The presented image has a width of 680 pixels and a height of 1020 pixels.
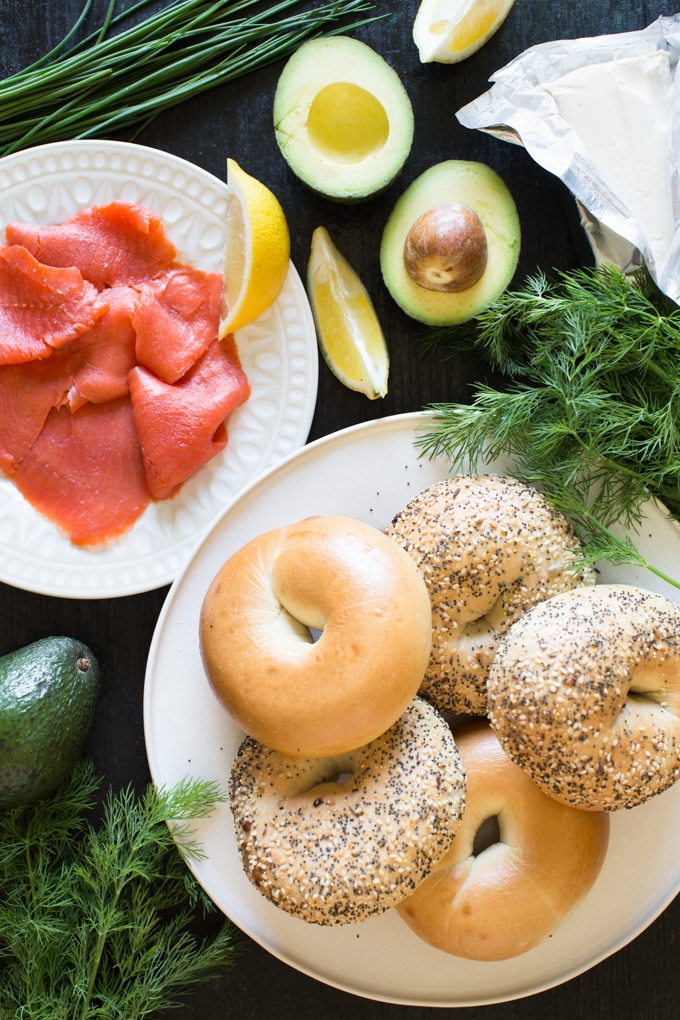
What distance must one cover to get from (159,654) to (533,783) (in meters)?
0.65

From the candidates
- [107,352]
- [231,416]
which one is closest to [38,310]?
[107,352]

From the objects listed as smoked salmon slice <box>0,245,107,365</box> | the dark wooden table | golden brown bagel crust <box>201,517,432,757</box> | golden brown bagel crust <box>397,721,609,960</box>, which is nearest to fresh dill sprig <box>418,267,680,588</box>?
the dark wooden table

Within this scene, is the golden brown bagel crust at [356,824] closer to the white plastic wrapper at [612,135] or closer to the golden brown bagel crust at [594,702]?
the golden brown bagel crust at [594,702]

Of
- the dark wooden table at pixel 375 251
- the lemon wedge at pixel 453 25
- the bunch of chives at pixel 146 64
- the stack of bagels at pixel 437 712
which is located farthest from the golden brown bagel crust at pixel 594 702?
the bunch of chives at pixel 146 64

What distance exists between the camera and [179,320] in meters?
1.34

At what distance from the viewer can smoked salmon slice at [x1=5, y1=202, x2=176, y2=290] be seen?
1318 millimetres

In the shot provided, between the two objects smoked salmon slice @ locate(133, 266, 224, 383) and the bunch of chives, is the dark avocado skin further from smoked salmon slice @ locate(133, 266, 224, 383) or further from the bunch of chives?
the bunch of chives

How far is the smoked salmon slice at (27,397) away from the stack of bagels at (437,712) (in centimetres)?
50

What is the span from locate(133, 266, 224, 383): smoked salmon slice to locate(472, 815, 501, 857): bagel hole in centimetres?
96

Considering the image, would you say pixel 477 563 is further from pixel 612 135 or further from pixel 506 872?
pixel 612 135

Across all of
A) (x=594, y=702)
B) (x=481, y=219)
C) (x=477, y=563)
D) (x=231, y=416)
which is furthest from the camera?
(x=231, y=416)

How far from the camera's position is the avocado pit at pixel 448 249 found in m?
1.17

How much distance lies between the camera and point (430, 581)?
1.16 m

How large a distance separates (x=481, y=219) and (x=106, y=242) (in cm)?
68
